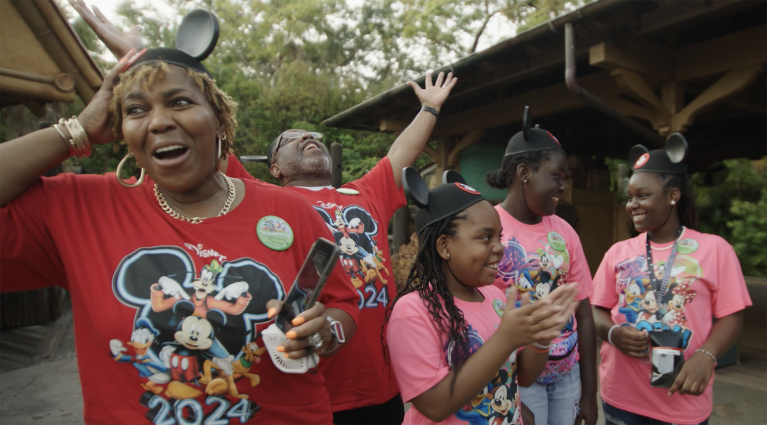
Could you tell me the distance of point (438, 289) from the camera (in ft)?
5.91

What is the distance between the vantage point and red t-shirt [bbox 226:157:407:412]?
2121 millimetres

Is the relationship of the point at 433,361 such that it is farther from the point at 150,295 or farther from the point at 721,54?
the point at 721,54

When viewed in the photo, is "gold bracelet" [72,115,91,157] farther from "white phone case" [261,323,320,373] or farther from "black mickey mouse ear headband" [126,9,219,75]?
"white phone case" [261,323,320,373]

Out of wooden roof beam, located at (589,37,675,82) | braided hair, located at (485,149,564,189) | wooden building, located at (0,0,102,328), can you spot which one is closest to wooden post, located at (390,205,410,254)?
wooden roof beam, located at (589,37,675,82)

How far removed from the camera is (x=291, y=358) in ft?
4.23

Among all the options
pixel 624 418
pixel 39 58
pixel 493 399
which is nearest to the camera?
pixel 493 399

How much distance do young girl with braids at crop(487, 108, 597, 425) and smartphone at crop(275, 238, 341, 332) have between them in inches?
46.0

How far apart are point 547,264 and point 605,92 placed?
4.17 meters

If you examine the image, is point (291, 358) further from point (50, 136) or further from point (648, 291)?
point (648, 291)

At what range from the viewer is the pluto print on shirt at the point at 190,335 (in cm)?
128

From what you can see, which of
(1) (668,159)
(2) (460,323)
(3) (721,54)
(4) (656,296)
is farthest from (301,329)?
(3) (721,54)

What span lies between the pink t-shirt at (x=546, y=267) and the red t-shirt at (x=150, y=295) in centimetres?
120

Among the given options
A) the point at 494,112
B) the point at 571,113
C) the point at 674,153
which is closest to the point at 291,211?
the point at 674,153

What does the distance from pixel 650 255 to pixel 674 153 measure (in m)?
0.54
